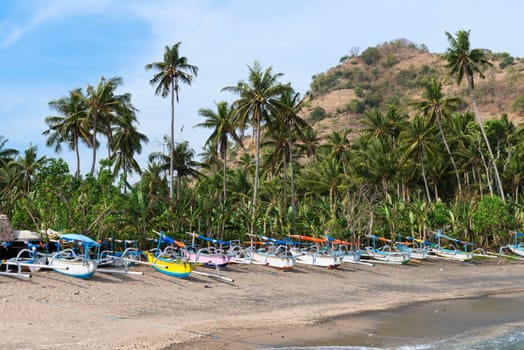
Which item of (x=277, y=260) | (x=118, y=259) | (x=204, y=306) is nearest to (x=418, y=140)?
(x=277, y=260)

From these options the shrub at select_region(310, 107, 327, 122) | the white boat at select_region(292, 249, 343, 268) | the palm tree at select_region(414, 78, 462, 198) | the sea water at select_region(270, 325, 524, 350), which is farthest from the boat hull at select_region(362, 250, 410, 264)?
the shrub at select_region(310, 107, 327, 122)

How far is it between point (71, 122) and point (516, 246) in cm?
3841

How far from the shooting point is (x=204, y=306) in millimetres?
19953

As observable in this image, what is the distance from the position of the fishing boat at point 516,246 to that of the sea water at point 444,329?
928 inches

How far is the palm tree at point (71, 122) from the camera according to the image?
46.5 meters

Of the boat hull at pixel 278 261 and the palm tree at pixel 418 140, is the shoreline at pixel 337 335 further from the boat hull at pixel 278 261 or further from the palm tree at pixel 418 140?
the palm tree at pixel 418 140

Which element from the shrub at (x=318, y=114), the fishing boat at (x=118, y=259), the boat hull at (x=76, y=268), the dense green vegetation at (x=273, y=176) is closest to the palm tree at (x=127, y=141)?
the dense green vegetation at (x=273, y=176)

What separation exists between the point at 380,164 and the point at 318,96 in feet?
297

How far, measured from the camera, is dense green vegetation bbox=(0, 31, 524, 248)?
30.5 meters

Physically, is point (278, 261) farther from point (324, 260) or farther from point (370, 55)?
point (370, 55)

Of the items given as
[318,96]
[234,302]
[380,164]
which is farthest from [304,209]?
[318,96]

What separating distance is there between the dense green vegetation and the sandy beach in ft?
22.5

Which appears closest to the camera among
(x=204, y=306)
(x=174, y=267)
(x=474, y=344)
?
(x=474, y=344)

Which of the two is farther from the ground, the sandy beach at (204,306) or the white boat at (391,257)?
the white boat at (391,257)
